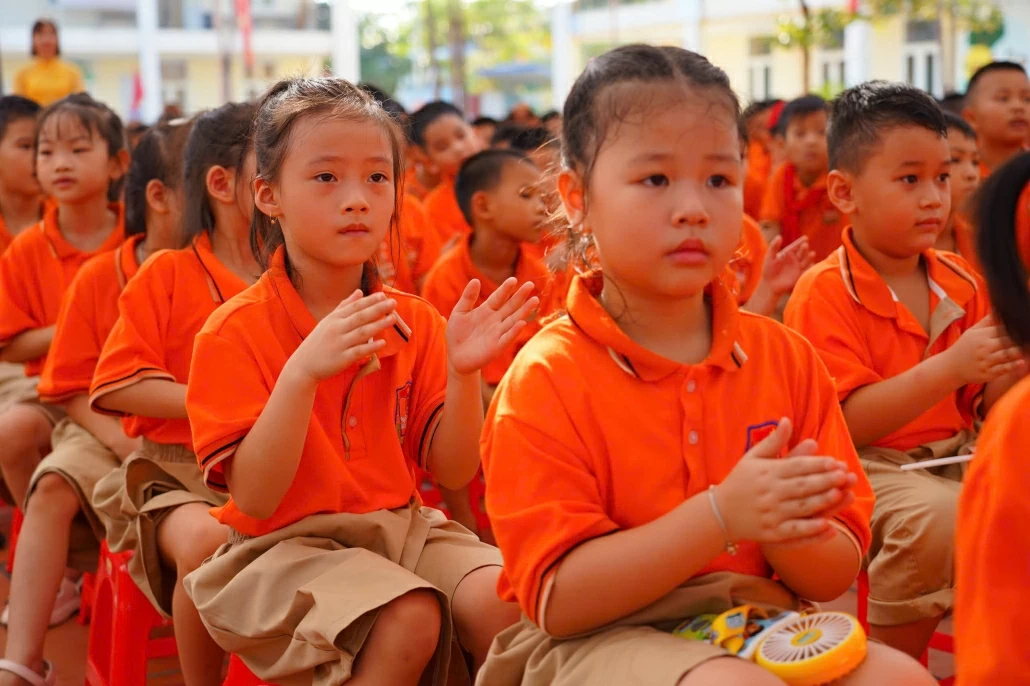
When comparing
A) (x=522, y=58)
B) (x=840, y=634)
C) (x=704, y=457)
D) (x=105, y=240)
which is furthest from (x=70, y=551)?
(x=522, y=58)

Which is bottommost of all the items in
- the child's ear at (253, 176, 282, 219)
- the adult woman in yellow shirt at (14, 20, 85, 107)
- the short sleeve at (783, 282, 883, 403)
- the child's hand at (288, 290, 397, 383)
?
the short sleeve at (783, 282, 883, 403)

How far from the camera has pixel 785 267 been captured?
245 centimetres

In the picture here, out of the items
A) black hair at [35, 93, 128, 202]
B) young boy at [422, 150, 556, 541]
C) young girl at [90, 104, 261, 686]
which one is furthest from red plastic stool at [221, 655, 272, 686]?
black hair at [35, 93, 128, 202]

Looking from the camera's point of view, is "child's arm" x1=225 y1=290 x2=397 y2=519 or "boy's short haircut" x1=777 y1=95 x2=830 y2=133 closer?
"child's arm" x1=225 y1=290 x2=397 y2=519

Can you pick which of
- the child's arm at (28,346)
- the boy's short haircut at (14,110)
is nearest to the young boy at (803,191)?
the child's arm at (28,346)

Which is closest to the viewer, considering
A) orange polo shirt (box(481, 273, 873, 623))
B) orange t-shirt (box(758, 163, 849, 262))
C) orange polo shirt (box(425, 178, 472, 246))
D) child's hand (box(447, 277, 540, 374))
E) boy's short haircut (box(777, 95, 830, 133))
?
orange polo shirt (box(481, 273, 873, 623))

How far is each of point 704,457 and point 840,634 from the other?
0.27 meters

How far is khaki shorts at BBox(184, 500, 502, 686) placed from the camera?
5.22 feet

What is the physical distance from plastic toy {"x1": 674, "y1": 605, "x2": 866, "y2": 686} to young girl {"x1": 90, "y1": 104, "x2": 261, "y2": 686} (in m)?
1.05

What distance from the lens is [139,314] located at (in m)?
2.30

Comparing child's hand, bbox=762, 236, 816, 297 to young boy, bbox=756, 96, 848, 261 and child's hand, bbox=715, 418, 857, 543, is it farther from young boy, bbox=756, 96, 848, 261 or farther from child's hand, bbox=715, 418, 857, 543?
young boy, bbox=756, 96, 848, 261

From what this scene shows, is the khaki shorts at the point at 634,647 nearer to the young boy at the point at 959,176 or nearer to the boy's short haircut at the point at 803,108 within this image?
the young boy at the point at 959,176

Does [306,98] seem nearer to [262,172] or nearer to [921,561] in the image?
[262,172]

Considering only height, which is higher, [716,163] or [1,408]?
[716,163]
